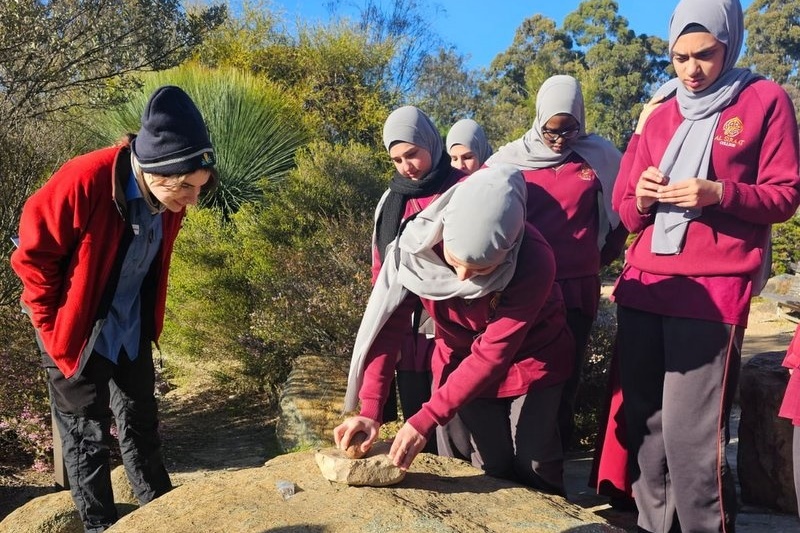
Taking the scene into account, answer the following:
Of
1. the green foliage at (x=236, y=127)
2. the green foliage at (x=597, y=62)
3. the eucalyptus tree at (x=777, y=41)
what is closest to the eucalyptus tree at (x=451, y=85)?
the green foliage at (x=597, y=62)

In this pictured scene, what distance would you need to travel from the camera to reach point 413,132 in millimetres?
3352

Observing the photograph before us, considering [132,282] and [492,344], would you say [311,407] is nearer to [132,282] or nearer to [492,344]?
[132,282]

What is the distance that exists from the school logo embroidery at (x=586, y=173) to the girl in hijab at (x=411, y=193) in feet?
1.83

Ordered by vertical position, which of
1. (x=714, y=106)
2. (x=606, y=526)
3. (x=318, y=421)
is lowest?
(x=318, y=421)

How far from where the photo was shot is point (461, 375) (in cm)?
229

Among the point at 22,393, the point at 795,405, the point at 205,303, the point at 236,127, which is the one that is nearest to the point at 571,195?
the point at 795,405

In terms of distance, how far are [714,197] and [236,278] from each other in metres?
4.61

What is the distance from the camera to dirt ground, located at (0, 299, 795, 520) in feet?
13.7

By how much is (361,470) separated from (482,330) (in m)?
0.65

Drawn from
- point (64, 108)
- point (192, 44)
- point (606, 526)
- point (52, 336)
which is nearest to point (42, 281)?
point (52, 336)

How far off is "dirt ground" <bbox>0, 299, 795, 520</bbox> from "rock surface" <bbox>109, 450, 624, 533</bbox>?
2202 mm

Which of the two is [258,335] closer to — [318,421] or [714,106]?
[318,421]

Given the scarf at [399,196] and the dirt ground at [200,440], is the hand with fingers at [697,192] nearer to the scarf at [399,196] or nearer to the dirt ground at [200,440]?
the scarf at [399,196]

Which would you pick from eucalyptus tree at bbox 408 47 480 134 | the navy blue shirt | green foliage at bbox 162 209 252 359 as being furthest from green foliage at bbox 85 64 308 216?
eucalyptus tree at bbox 408 47 480 134
